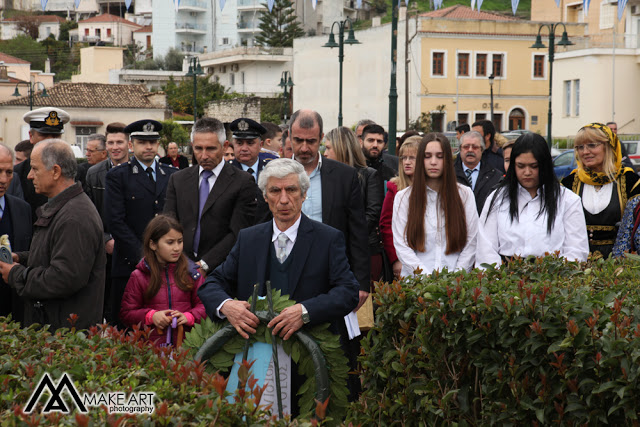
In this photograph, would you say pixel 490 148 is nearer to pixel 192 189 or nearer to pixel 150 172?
pixel 150 172

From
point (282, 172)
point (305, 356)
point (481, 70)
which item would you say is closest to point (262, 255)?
point (282, 172)

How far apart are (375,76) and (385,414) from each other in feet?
196

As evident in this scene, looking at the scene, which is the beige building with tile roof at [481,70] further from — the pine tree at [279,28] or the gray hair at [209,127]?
the gray hair at [209,127]

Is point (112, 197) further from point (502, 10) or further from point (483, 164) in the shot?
point (502, 10)

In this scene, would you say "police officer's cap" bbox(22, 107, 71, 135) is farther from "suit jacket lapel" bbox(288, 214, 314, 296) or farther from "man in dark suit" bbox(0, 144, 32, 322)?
"suit jacket lapel" bbox(288, 214, 314, 296)

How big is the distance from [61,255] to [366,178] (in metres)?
3.32

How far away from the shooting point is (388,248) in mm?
7375

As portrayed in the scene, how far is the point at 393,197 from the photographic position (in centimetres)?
735

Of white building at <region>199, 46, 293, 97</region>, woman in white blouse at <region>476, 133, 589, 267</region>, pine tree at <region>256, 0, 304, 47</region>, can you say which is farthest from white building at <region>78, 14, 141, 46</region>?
woman in white blouse at <region>476, 133, 589, 267</region>

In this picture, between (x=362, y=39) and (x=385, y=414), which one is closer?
(x=385, y=414)

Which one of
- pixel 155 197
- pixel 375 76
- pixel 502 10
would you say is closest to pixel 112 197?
pixel 155 197

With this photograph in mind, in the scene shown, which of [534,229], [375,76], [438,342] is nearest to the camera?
[438,342]

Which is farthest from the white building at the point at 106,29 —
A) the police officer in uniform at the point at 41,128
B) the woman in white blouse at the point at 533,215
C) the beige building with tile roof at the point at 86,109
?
the woman in white blouse at the point at 533,215

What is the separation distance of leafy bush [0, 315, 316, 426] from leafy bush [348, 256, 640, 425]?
1.21m
